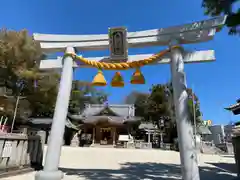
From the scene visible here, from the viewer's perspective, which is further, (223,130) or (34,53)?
(223,130)

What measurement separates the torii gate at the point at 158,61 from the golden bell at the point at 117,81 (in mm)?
507

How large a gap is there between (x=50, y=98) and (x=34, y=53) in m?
3.43

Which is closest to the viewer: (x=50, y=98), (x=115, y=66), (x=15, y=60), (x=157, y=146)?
(x=115, y=66)

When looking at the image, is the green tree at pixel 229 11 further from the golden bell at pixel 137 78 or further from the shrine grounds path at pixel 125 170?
the shrine grounds path at pixel 125 170

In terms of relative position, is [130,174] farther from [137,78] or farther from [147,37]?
[147,37]

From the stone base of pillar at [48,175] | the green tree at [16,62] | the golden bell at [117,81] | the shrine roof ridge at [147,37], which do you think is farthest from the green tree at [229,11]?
the green tree at [16,62]

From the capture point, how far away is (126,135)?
20844mm

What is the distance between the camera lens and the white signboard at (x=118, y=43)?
16.8 ft

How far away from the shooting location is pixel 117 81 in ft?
17.5

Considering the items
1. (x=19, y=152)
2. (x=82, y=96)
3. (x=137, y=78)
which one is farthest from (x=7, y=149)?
(x=82, y=96)

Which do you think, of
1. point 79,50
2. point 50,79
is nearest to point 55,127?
point 79,50

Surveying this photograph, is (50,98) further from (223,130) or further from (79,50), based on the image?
(223,130)

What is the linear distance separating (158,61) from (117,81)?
4.14ft

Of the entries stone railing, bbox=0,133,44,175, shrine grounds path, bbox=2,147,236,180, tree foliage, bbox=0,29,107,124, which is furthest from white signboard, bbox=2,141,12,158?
tree foliage, bbox=0,29,107,124
